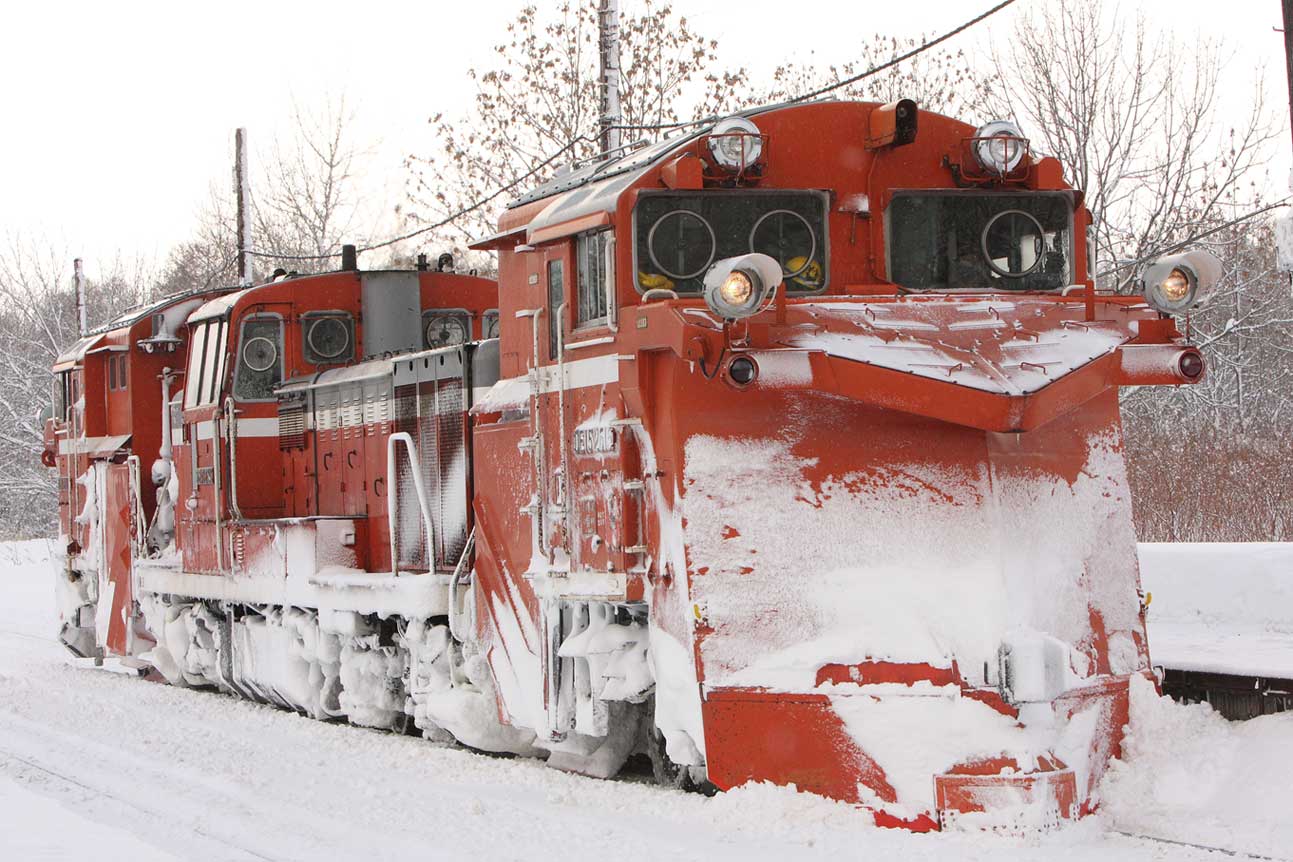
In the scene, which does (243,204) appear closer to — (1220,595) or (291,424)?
(291,424)

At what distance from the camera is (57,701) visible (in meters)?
12.1

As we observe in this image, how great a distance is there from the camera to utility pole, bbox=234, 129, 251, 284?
83.8 feet

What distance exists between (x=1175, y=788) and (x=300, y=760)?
4998 millimetres

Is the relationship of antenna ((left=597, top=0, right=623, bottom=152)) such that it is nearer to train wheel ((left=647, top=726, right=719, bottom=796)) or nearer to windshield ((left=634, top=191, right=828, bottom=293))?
windshield ((left=634, top=191, right=828, bottom=293))

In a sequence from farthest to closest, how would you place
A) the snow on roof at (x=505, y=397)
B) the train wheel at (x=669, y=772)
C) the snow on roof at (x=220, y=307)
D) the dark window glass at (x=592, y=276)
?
1. the snow on roof at (x=220, y=307)
2. the snow on roof at (x=505, y=397)
3. the train wheel at (x=669, y=772)
4. the dark window glass at (x=592, y=276)

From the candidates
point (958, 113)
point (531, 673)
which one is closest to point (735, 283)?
point (531, 673)

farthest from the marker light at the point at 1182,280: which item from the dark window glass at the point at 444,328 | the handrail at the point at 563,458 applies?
the dark window glass at the point at 444,328

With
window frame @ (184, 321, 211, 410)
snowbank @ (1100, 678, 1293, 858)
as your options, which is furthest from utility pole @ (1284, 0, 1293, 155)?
window frame @ (184, 321, 211, 410)

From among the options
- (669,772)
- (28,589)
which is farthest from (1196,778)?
(28,589)

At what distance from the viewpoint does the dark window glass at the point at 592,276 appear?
734cm

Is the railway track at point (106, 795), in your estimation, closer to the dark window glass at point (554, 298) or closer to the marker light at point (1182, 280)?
the dark window glass at point (554, 298)

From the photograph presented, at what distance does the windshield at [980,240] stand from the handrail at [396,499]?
349 cm

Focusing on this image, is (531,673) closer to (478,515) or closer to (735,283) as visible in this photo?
(478,515)

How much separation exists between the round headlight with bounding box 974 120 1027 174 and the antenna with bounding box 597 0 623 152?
8.39 m
